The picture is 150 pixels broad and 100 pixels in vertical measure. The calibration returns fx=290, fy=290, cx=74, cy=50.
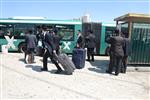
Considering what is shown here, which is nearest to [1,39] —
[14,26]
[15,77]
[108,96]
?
[14,26]

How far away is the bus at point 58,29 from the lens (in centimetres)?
1978

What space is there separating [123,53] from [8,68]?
16.0ft

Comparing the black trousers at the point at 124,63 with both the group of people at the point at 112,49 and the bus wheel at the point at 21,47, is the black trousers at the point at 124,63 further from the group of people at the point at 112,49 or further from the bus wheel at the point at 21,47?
the bus wheel at the point at 21,47

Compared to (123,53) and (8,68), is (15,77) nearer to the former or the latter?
(8,68)

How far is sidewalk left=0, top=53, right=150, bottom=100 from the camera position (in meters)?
8.20

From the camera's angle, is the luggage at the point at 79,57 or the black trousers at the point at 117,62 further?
the luggage at the point at 79,57

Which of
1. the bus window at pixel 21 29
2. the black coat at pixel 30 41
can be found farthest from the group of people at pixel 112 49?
the bus window at pixel 21 29

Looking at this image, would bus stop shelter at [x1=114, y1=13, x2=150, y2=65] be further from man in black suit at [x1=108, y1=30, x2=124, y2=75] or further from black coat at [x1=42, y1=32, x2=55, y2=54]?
black coat at [x1=42, y1=32, x2=55, y2=54]

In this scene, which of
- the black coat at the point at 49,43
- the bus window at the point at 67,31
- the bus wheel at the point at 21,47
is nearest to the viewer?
the black coat at the point at 49,43

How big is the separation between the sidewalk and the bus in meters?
6.97

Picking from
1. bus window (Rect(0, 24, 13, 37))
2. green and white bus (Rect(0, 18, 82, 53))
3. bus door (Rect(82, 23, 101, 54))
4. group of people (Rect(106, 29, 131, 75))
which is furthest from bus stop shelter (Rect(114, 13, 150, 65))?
bus window (Rect(0, 24, 13, 37))

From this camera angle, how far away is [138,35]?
1322 centimetres

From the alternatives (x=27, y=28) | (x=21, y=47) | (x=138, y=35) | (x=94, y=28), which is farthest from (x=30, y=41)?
(x=94, y=28)

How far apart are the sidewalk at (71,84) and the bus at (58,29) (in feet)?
22.9
